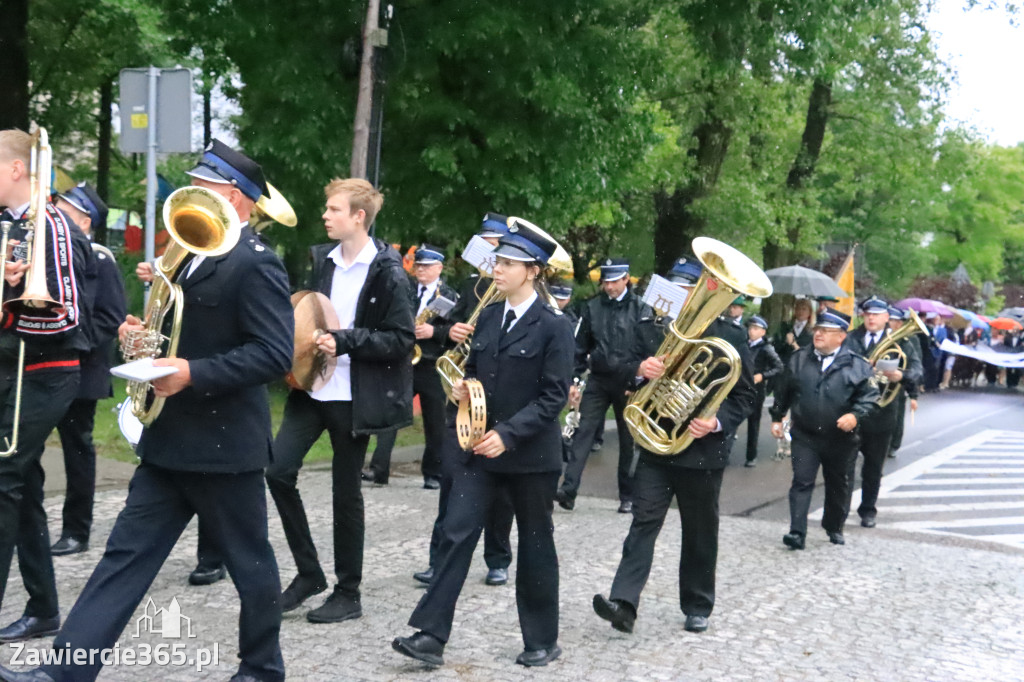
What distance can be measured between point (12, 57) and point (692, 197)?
12.6 meters

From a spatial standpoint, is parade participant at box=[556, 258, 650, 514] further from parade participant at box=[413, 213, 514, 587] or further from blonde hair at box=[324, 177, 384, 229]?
blonde hair at box=[324, 177, 384, 229]

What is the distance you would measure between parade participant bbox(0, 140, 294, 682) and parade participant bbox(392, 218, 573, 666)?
1066 millimetres

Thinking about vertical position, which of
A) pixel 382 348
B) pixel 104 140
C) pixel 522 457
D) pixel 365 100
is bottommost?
pixel 522 457

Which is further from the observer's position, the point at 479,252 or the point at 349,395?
the point at 479,252

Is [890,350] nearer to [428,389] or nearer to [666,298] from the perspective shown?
[428,389]

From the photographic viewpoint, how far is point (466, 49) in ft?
46.4

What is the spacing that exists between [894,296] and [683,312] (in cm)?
4716

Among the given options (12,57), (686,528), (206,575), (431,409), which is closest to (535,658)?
(686,528)

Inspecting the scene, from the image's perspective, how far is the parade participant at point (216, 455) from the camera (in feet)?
14.4

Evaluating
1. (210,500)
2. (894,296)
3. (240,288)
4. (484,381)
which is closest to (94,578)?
(210,500)

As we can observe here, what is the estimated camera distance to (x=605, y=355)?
1029 cm

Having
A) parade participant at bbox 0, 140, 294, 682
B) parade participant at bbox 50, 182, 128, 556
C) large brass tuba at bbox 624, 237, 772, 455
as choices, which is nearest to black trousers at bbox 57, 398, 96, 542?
parade participant at bbox 50, 182, 128, 556

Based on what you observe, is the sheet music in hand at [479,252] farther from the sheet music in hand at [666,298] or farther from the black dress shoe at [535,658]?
the black dress shoe at [535,658]

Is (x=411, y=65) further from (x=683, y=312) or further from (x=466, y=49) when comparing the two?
(x=683, y=312)
